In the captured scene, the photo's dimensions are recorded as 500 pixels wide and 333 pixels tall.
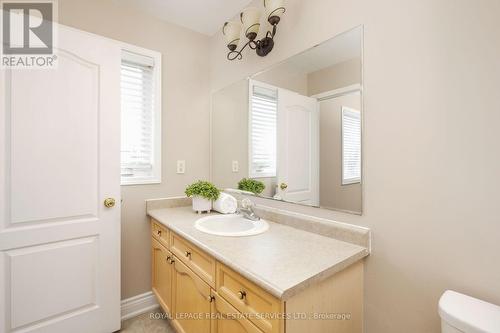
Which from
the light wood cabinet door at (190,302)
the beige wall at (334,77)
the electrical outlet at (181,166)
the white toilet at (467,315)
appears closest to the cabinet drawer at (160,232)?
the light wood cabinet door at (190,302)

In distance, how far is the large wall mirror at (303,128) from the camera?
1.17 m

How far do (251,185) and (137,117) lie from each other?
1.12 metres

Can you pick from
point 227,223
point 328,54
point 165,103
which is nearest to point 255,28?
point 328,54

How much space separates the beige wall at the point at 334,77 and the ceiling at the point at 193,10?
3.15 feet

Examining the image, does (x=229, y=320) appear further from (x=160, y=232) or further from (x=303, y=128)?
(x=303, y=128)

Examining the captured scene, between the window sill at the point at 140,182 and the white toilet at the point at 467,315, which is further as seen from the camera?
the window sill at the point at 140,182

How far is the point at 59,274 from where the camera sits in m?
1.43

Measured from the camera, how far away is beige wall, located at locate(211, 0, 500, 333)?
80 cm

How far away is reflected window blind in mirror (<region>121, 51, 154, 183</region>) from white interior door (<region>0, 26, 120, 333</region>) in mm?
302

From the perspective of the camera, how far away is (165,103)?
2.00 metres

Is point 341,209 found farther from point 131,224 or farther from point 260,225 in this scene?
point 131,224

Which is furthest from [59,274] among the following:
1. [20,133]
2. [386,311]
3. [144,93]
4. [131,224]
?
[386,311]

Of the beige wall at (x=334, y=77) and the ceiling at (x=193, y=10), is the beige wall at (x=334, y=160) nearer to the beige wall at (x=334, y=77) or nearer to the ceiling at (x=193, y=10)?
the beige wall at (x=334, y=77)

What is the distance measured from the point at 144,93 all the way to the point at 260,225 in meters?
1.49
